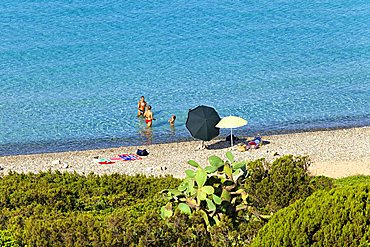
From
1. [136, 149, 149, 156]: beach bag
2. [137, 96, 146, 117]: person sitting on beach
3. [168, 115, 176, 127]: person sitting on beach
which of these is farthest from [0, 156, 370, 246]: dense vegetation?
[137, 96, 146, 117]: person sitting on beach

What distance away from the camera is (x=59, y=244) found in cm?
924

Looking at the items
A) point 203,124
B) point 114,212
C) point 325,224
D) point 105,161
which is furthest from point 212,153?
point 325,224

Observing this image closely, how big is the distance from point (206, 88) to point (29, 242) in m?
25.9

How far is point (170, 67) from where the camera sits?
3916 cm

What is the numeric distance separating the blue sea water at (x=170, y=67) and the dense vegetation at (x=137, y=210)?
12.9 meters

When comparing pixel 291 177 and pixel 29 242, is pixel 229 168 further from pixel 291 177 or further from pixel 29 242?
pixel 29 242

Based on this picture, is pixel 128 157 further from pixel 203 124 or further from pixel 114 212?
pixel 114 212

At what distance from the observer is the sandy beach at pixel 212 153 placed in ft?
72.6

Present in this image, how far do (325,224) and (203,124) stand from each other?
16.2m

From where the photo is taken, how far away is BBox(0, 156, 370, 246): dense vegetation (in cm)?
917

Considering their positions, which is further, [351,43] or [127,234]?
[351,43]

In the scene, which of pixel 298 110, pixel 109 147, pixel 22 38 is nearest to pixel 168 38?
pixel 22 38

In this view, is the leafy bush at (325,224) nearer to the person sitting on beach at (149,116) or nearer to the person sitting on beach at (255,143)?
the person sitting on beach at (255,143)

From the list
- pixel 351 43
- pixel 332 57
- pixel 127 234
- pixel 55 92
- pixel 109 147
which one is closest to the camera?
pixel 127 234
